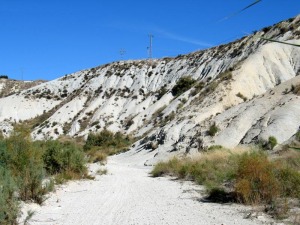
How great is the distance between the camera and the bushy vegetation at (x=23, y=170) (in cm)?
849

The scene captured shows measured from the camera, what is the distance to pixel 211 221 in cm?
959

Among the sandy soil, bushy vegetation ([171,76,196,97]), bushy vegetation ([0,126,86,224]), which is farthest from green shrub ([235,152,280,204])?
bushy vegetation ([171,76,196,97])

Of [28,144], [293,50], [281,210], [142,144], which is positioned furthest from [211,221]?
[293,50]

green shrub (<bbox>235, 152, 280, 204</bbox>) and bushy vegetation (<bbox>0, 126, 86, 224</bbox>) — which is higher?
bushy vegetation (<bbox>0, 126, 86, 224</bbox>)

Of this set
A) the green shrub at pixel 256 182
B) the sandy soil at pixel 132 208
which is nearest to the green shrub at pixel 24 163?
the sandy soil at pixel 132 208

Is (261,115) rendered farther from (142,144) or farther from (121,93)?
(121,93)

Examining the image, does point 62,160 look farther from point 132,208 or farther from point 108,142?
point 108,142

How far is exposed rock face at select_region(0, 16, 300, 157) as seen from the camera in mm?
32938

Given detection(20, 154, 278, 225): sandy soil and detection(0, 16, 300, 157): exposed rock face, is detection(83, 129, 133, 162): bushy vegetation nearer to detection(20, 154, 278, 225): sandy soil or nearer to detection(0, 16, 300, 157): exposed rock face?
detection(0, 16, 300, 157): exposed rock face

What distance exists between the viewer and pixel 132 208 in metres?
11.4

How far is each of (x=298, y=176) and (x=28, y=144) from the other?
8215 mm

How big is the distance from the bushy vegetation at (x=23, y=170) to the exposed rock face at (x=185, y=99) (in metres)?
9.59

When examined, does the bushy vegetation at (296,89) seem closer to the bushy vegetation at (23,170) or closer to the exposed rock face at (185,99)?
the exposed rock face at (185,99)

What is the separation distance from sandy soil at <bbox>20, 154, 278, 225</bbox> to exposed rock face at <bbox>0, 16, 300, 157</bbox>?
781 centimetres
